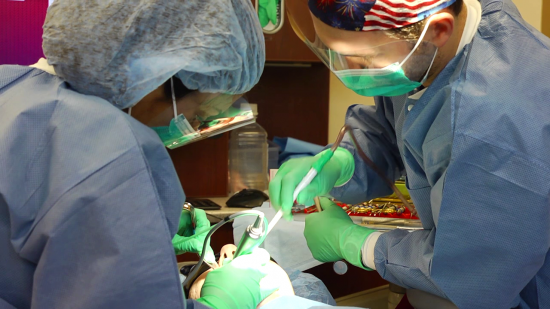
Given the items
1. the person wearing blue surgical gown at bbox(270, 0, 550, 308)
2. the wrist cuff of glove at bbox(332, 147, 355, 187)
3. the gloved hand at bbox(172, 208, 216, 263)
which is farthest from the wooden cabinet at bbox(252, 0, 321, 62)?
the person wearing blue surgical gown at bbox(270, 0, 550, 308)

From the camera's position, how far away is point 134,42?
985mm

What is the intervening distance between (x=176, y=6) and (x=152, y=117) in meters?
0.26

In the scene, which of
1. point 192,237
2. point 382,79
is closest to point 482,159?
point 382,79

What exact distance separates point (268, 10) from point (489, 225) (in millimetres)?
1766

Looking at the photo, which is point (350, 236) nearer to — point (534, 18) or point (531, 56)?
point (531, 56)

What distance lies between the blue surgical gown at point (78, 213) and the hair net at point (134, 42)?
0.09 metres

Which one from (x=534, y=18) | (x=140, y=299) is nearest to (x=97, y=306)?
(x=140, y=299)

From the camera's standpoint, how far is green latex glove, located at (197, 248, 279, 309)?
4.05ft

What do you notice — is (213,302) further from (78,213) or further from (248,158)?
(248,158)

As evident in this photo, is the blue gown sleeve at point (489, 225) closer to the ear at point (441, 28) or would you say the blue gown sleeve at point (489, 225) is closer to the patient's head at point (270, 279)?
the ear at point (441, 28)

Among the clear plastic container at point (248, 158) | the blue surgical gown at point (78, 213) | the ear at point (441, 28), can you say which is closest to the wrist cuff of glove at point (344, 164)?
the ear at point (441, 28)

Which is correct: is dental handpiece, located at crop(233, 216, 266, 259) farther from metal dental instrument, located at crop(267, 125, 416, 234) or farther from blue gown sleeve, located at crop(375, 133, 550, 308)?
blue gown sleeve, located at crop(375, 133, 550, 308)

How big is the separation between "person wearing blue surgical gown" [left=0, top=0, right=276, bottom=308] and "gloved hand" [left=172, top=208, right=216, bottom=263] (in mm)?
725

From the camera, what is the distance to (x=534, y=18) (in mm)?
3332
